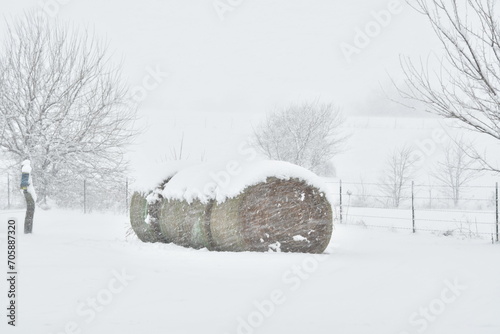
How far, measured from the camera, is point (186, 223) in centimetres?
870

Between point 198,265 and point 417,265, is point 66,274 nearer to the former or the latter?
point 198,265

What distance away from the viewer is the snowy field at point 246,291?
4.44 m

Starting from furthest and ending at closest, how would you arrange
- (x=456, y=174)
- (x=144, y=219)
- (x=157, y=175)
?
(x=456, y=174) → (x=157, y=175) → (x=144, y=219)

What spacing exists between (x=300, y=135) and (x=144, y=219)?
2538cm

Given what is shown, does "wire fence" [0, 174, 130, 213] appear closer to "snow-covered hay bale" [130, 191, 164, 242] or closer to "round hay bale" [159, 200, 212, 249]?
"snow-covered hay bale" [130, 191, 164, 242]

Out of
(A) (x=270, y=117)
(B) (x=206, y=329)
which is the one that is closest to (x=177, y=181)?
(B) (x=206, y=329)

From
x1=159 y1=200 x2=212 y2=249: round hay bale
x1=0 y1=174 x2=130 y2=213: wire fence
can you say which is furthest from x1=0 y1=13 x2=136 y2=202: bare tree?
x1=159 y1=200 x2=212 y2=249: round hay bale

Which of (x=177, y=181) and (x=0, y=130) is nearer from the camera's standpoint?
(x=177, y=181)

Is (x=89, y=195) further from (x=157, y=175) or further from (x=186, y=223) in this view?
(x=186, y=223)

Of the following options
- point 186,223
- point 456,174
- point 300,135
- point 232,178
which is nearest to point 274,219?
point 232,178

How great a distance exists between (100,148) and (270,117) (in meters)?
19.3

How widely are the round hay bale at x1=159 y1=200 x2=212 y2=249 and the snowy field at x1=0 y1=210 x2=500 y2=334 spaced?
1.07ft

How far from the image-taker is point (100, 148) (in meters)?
18.8

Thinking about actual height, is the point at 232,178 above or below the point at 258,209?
above
